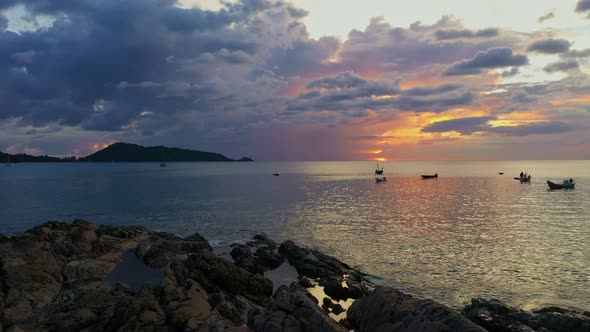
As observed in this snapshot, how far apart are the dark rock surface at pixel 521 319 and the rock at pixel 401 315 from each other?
5285 millimetres

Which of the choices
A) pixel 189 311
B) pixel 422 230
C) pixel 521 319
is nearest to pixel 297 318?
pixel 189 311

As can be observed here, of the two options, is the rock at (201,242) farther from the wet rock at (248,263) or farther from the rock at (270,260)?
the rock at (270,260)

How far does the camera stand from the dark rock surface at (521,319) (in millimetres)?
18134

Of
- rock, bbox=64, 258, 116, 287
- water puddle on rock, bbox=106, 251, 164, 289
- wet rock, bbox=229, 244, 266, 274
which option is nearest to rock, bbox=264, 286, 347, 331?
water puddle on rock, bbox=106, 251, 164, 289

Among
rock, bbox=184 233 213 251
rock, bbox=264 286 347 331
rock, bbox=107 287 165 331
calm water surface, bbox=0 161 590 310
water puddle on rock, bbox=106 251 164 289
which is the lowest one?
calm water surface, bbox=0 161 590 310

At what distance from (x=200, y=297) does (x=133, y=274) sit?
1105 cm

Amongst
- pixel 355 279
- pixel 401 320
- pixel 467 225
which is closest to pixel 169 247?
pixel 355 279

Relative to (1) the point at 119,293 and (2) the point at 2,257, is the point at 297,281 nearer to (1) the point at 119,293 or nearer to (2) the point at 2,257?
(1) the point at 119,293

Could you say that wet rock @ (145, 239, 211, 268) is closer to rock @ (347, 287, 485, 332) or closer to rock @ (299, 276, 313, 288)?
rock @ (299, 276, 313, 288)

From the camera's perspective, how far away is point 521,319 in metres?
21.1

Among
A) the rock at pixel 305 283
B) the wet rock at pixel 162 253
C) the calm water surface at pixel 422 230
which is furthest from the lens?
the wet rock at pixel 162 253

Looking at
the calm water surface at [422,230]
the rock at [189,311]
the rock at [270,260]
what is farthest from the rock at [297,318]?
the rock at [270,260]

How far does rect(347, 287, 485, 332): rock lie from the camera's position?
43.3ft

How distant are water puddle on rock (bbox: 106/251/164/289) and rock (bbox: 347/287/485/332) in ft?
49.3
